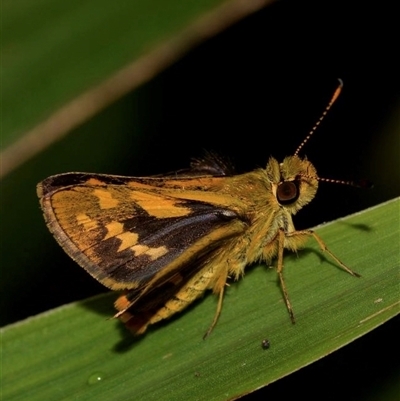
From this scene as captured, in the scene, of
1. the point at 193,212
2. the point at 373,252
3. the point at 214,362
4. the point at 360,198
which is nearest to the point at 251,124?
the point at 360,198

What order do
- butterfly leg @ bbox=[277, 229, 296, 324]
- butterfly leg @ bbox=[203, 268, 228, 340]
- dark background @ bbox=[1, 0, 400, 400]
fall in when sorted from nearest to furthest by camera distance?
butterfly leg @ bbox=[277, 229, 296, 324] < butterfly leg @ bbox=[203, 268, 228, 340] < dark background @ bbox=[1, 0, 400, 400]

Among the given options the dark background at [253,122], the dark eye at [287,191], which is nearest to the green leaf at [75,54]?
the dark eye at [287,191]

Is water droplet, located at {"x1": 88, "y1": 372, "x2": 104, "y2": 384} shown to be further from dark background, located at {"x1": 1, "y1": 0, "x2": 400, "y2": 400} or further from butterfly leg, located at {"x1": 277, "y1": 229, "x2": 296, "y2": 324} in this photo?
dark background, located at {"x1": 1, "y1": 0, "x2": 400, "y2": 400}

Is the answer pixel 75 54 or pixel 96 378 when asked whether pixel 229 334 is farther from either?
pixel 75 54

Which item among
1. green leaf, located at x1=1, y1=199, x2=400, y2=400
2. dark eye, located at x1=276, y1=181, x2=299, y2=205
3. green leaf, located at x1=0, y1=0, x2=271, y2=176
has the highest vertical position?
green leaf, located at x1=0, y1=0, x2=271, y2=176

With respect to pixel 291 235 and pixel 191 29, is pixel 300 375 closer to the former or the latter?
pixel 291 235

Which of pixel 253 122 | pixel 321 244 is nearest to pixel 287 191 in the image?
pixel 321 244

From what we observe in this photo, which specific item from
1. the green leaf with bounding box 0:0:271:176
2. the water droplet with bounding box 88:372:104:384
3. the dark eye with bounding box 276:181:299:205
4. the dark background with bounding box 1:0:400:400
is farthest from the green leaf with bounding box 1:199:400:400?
the green leaf with bounding box 0:0:271:176
